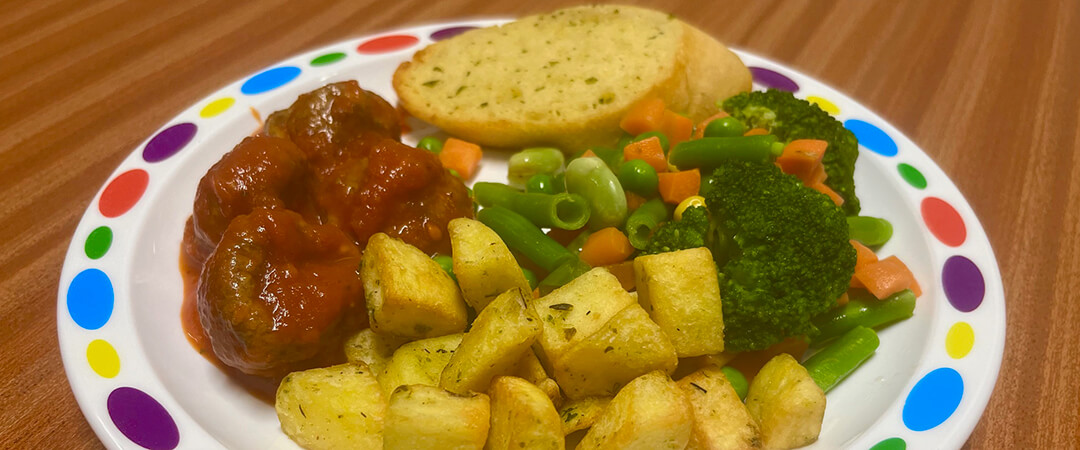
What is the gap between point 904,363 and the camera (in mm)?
2184

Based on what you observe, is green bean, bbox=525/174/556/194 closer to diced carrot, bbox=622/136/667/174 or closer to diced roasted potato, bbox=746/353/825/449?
diced carrot, bbox=622/136/667/174

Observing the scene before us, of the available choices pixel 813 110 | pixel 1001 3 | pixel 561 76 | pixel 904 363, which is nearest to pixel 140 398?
pixel 561 76

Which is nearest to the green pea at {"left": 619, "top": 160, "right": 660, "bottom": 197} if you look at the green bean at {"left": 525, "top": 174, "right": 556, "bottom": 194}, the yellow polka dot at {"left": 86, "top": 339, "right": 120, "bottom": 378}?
the green bean at {"left": 525, "top": 174, "right": 556, "bottom": 194}

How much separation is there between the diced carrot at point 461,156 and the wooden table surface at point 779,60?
5.21 feet

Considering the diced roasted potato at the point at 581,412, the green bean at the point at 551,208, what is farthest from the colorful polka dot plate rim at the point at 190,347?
the diced roasted potato at the point at 581,412

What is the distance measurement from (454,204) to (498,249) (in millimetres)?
568

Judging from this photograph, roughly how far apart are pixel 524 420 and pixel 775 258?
3.42 feet

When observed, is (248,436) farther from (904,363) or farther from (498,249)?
(904,363)

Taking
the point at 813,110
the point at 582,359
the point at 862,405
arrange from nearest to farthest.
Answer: the point at 582,359, the point at 862,405, the point at 813,110

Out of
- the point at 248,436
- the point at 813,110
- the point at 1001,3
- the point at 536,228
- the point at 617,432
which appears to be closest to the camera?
the point at 617,432

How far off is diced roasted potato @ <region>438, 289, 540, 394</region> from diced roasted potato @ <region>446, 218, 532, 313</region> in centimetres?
19

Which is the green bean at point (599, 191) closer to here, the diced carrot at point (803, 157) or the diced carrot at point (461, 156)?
the diced carrot at point (461, 156)

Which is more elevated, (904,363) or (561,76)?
(561,76)

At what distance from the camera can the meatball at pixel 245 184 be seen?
2195 millimetres
